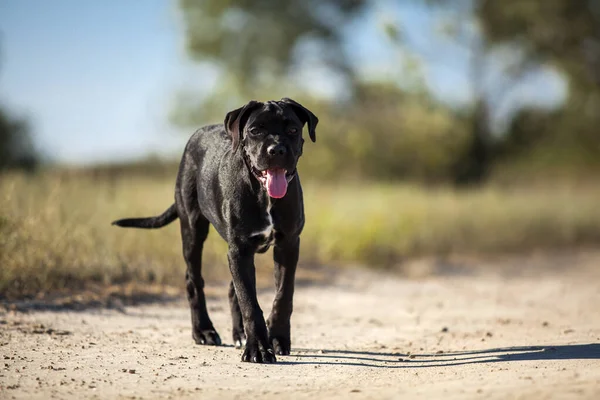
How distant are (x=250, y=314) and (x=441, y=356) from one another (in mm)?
1680

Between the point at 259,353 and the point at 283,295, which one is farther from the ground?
the point at 283,295

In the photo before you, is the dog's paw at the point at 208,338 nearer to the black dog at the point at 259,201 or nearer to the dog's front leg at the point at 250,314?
the black dog at the point at 259,201

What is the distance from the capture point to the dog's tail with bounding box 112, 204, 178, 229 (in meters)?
7.20

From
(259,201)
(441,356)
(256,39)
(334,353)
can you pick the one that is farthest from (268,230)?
(256,39)

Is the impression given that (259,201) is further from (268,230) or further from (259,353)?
(259,353)

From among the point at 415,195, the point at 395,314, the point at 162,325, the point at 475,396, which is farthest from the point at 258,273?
the point at 475,396

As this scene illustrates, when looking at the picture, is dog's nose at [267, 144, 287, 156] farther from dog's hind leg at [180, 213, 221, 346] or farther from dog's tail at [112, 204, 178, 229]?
dog's tail at [112, 204, 178, 229]

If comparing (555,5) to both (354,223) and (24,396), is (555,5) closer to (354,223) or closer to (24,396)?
(354,223)

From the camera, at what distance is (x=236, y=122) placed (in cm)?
586

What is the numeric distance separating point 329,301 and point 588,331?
3.53 metres

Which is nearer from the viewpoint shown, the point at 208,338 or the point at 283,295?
the point at 283,295

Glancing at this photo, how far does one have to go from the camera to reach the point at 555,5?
90.9 ft

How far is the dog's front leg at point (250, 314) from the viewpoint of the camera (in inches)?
225

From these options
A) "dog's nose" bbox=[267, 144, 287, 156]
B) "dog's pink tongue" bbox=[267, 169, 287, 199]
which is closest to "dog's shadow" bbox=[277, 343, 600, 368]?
"dog's pink tongue" bbox=[267, 169, 287, 199]
